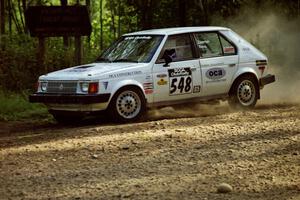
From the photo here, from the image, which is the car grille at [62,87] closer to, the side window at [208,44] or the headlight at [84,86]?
the headlight at [84,86]

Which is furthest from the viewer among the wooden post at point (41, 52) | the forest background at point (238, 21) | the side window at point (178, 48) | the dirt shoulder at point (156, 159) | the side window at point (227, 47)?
the forest background at point (238, 21)

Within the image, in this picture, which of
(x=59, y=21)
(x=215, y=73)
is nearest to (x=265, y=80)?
(x=215, y=73)

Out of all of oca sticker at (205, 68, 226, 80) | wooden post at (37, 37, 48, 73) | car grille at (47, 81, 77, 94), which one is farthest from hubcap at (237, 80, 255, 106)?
wooden post at (37, 37, 48, 73)

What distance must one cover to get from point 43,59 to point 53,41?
11.3 ft

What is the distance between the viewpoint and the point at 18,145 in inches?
372

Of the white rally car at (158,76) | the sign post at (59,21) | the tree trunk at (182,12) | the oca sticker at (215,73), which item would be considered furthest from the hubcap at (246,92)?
the tree trunk at (182,12)

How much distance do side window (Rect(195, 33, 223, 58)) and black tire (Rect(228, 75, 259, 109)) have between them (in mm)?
791

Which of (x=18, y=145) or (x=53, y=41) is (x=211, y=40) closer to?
(x=18, y=145)

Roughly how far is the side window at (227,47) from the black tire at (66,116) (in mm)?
3280

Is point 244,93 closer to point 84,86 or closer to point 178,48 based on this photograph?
point 178,48

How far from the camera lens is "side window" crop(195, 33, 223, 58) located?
41.0 ft

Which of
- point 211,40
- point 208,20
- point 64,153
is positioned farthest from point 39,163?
point 208,20

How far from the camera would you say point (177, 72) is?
12.0m

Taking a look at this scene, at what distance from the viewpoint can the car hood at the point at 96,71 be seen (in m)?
11.1
